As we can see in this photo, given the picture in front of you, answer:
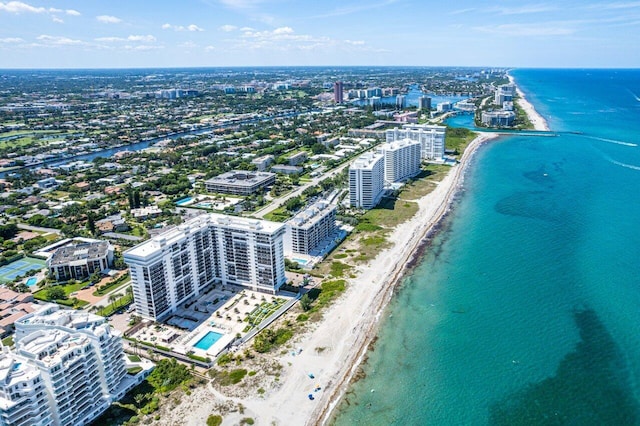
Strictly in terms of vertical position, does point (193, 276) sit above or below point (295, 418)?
above

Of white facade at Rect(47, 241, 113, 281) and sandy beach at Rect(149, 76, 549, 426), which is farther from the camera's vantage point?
white facade at Rect(47, 241, 113, 281)

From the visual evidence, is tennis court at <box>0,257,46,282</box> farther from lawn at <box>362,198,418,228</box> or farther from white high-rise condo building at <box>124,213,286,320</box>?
lawn at <box>362,198,418,228</box>

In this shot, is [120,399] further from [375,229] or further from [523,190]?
[523,190]

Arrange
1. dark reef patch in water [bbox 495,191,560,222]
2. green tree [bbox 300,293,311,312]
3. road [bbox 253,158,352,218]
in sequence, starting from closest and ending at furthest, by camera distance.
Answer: green tree [bbox 300,293,311,312] → dark reef patch in water [bbox 495,191,560,222] → road [bbox 253,158,352,218]

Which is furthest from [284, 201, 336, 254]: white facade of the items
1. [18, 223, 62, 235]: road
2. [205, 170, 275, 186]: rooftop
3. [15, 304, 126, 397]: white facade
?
[18, 223, 62, 235]: road

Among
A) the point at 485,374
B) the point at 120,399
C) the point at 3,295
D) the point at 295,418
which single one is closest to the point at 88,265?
the point at 3,295
